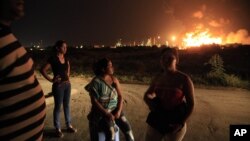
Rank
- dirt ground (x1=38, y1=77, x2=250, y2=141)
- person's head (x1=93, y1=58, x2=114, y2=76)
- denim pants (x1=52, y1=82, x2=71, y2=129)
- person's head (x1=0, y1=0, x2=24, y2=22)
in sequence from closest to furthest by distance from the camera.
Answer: person's head (x1=0, y1=0, x2=24, y2=22), person's head (x1=93, y1=58, x2=114, y2=76), denim pants (x1=52, y1=82, x2=71, y2=129), dirt ground (x1=38, y1=77, x2=250, y2=141)

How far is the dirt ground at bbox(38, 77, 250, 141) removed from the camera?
24.3 ft

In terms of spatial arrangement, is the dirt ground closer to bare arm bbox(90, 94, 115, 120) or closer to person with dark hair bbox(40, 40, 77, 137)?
person with dark hair bbox(40, 40, 77, 137)

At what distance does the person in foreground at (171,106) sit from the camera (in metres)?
4.13

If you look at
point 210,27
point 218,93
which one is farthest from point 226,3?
point 218,93

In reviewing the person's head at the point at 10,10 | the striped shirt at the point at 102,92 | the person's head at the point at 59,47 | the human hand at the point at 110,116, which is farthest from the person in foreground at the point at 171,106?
the person's head at the point at 59,47

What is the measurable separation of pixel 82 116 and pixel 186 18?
75599 mm

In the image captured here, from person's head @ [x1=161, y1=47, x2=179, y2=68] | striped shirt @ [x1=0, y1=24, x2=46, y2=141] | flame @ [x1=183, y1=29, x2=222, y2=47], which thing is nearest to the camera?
striped shirt @ [x1=0, y1=24, x2=46, y2=141]

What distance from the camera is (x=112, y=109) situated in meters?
5.00

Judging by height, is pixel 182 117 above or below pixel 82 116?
above

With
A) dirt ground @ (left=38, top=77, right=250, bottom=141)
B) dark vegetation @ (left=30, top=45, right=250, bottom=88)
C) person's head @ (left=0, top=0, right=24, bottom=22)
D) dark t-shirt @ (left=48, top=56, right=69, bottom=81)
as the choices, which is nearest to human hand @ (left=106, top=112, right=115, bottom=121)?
dirt ground @ (left=38, top=77, right=250, bottom=141)

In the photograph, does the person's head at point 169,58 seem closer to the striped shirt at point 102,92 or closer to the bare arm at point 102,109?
the striped shirt at point 102,92

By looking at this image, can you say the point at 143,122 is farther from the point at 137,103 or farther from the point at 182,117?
the point at 182,117

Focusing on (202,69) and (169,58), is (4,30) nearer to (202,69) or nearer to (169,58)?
(169,58)

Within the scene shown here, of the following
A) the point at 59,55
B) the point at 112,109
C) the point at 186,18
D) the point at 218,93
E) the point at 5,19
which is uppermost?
the point at 186,18
